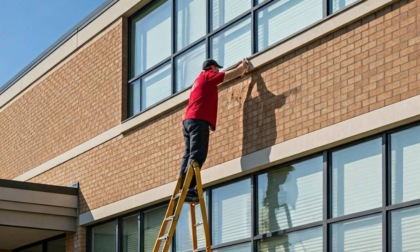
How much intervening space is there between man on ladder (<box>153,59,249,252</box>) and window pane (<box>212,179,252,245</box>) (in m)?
0.46

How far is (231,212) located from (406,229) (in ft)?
11.1

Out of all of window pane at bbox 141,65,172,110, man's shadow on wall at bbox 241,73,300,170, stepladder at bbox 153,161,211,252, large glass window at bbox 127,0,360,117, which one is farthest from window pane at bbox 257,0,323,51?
window pane at bbox 141,65,172,110

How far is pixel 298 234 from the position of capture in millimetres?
12602

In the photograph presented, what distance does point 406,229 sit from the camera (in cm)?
1105

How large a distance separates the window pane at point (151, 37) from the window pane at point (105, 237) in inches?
100

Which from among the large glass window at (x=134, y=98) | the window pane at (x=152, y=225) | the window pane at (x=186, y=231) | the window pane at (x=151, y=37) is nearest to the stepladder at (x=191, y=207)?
the window pane at (x=186, y=231)

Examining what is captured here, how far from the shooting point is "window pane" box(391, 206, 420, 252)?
1091 centimetres

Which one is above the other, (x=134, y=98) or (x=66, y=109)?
(x=66, y=109)

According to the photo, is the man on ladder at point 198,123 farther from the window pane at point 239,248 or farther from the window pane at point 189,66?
the window pane at point 189,66

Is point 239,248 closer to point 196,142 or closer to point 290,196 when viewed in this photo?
point 290,196

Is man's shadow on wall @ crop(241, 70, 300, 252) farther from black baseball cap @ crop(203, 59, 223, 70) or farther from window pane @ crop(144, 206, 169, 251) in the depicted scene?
window pane @ crop(144, 206, 169, 251)

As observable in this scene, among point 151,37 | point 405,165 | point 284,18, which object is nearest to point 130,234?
point 151,37

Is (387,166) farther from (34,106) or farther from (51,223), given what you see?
→ (34,106)

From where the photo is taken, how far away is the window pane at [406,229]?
10914 millimetres
